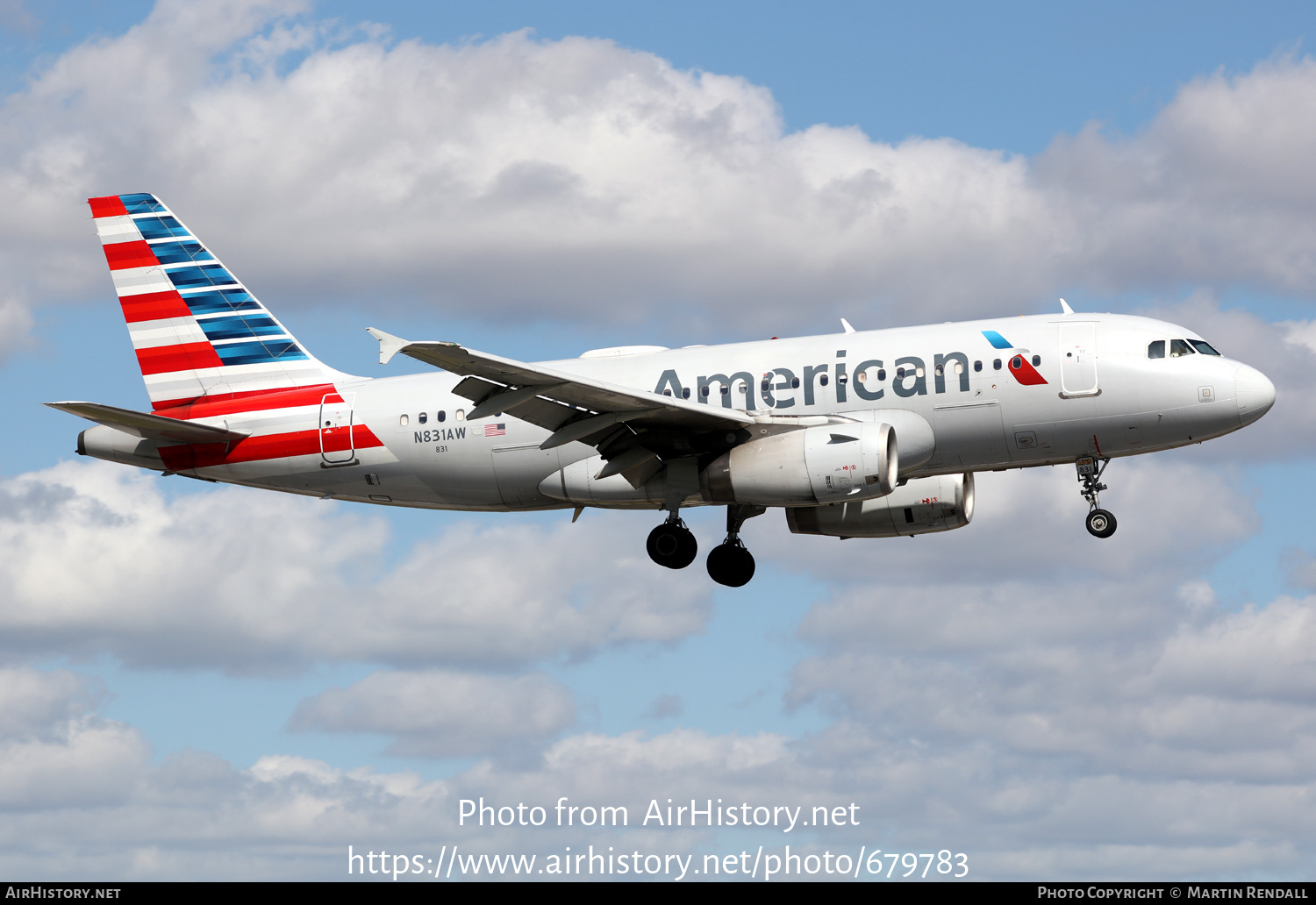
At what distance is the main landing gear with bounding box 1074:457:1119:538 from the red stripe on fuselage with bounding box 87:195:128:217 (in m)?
26.4

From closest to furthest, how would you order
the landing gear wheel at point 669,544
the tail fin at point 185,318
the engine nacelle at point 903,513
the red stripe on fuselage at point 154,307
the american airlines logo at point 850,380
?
the american airlines logo at point 850,380, the landing gear wheel at point 669,544, the engine nacelle at point 903,513, the tail fin at point 185,318, the red stripe on fuselage at point 154,307

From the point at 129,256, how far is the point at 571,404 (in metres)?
15.9

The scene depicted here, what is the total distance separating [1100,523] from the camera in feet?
114

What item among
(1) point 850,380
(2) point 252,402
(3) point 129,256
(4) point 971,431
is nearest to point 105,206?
(3) point 129,256

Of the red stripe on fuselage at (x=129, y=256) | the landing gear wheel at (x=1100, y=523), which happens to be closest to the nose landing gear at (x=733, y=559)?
the landing gear wheel at (x=1100, y=523)

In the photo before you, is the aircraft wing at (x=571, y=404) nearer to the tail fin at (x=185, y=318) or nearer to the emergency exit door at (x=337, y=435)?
the emergency exit door at (x=337, y=435)

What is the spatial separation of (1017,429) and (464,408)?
42.2 ft

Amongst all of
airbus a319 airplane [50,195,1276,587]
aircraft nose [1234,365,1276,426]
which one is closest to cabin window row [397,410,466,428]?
airbus a319 airplane [50,195,1276,587]

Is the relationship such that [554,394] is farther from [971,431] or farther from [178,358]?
[178,358]

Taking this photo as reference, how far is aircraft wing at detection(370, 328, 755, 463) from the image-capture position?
2962cm

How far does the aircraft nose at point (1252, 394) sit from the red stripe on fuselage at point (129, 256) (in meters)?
27.6

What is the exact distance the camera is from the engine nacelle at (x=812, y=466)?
3216cm

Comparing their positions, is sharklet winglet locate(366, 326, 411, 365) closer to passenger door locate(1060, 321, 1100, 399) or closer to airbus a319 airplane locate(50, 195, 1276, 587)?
airbus a319 airplane locate(50, 195, 1276, 587)
